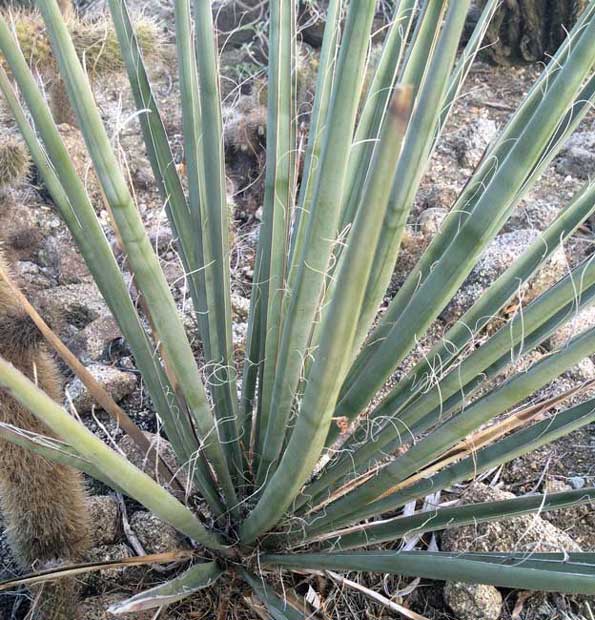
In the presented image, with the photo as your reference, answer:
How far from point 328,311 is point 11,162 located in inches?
72.8

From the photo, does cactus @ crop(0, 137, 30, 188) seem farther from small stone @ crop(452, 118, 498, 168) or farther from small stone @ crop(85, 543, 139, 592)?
small stone @ crop(452, 118, 498, 168)

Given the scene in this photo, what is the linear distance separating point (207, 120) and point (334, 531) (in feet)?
2.39

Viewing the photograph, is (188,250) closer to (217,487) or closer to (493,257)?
(217,487)

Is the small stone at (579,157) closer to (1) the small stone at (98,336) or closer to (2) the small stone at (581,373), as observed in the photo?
(2) the small stone at (581,373)

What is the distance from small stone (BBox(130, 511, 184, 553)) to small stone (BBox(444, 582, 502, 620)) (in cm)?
54

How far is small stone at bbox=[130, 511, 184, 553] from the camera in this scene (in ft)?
4.33

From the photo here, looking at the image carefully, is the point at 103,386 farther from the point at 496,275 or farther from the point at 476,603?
the point at 496,275

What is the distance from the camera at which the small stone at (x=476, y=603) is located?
1248 millimetres

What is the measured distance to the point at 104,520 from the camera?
4.46 feet

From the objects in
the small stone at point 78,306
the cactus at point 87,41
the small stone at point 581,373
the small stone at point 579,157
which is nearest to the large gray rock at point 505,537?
the small stone at point 581,373

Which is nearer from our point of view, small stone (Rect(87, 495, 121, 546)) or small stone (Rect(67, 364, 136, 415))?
small stone (Rect(87, 495, 121, 546))

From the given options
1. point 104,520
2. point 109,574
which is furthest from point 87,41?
point 109,574

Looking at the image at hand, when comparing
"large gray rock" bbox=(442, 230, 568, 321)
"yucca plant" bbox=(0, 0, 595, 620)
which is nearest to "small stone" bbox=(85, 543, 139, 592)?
"yucca plant" bbox=(0, 0, 595, 620)

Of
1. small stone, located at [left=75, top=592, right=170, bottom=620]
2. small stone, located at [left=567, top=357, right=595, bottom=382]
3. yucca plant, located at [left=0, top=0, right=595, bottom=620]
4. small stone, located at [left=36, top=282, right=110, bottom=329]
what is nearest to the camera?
yucca plant, located at [left=0, top=0, right=595, bottom=620]
